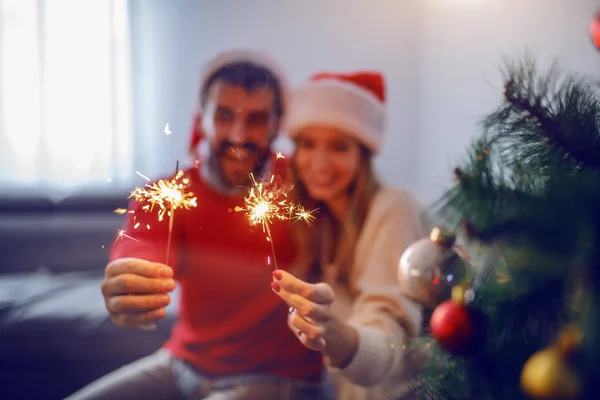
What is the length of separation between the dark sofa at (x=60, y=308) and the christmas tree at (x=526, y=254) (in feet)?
1.25

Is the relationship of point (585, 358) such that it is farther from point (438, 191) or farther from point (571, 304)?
point (438, 191)

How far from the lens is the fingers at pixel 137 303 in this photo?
545 millimetres

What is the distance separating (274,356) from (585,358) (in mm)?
387

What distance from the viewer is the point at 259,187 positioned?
57cm

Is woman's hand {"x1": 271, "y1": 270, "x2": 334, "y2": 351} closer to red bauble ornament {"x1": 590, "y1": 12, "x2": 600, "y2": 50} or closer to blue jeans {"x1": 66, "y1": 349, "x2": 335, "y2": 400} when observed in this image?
blue jeans {"x1": 66, "y1": 349, "x2": 335, "y2": 400}

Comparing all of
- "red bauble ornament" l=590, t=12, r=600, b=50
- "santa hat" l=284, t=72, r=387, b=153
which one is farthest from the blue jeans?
"red bauble ornament" l=590, t=12, r=600, b=50

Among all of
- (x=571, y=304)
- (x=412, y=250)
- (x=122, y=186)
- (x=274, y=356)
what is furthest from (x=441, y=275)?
(x=122, y=186)

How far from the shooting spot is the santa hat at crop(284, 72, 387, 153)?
0.59 m

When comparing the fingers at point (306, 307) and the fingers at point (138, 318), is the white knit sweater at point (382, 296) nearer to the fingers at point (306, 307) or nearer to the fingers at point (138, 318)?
the fingers at point (306, 307)

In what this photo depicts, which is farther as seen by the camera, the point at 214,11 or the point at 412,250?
the point at 214,11

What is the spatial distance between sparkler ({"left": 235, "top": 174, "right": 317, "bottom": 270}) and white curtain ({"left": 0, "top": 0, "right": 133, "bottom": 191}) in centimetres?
20

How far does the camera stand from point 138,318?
1.85 feet

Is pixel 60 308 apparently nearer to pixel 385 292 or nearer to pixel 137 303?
pixel 137 303

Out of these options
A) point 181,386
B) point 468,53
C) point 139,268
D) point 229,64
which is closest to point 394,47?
point 468,53
